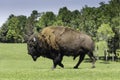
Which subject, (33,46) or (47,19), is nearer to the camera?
(33,46)

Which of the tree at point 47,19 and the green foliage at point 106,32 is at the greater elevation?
the tree at point 47,19

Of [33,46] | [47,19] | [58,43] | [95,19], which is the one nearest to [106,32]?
[95,19]

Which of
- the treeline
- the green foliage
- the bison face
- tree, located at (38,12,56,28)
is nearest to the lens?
the bison face

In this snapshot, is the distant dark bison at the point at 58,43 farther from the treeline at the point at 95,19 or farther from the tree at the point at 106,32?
the tree at the point at 106,32

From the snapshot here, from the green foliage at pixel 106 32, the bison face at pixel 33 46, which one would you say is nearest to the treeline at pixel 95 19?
the green foliage at pixel 106 32

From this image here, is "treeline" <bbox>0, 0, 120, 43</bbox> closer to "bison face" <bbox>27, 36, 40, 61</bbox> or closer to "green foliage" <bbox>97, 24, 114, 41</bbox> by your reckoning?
"green foliage" <bbox>97, 24, 114, 41</bbox>

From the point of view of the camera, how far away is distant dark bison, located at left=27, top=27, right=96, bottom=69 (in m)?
23.9

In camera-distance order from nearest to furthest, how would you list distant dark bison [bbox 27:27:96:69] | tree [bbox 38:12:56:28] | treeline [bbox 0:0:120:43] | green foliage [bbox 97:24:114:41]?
distant dark bison [bbox 27:27:96:69]
green foliage [bbox 97:24:114:41]
treeline [bbox 0:0:120:43]
tree [bbox 38:12:56:28]

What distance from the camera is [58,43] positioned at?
23953mm

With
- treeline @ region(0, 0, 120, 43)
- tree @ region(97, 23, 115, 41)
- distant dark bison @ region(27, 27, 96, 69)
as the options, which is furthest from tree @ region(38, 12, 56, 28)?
distant dark bison @ region(27, 27, 96, 69)

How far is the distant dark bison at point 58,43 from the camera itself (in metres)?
23.9

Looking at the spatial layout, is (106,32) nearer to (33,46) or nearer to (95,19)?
(95,19)

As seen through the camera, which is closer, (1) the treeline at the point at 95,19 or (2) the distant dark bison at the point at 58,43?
(2) the distant dark bison at the point at 58,43

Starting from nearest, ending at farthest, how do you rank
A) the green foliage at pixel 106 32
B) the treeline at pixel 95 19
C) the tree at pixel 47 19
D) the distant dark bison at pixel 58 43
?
the distant dark bison at pixel 58 43
the green foliage at pixel 106 32
the treeline at pixel 95 19
the tree at pixel 47 19
